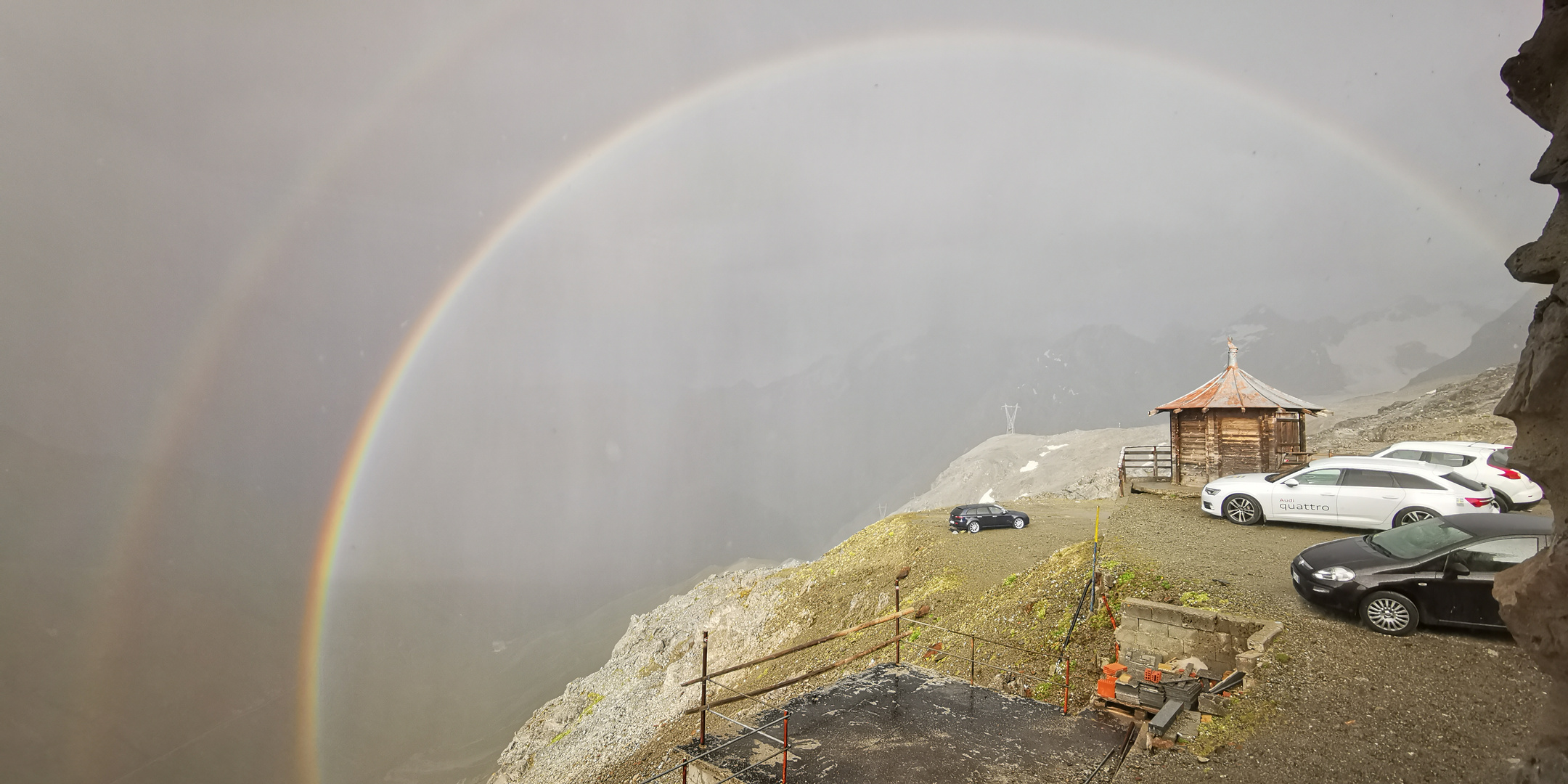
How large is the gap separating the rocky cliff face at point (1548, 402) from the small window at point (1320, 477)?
15.4 meters

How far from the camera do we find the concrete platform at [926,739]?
672 centimetres

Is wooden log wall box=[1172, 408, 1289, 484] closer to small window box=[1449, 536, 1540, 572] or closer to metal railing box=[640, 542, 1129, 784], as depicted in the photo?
metal railing box=[640, 542, 1129, 784]

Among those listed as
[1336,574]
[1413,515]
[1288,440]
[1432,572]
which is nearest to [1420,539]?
[1432,572]

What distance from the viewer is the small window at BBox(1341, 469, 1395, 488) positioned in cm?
1468

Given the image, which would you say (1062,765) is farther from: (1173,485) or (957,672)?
(1173,485)

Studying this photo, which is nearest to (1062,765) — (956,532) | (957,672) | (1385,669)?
(1385,669)

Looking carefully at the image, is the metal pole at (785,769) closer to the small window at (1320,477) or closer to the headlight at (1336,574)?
the headlight at (1336,574)

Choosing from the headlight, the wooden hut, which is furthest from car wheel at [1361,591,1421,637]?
the wooden hut

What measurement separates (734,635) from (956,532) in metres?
9.25

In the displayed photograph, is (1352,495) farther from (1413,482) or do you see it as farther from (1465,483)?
(1465,483)

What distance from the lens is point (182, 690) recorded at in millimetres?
78188

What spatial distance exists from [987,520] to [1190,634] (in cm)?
1424

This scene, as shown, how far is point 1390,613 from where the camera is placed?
8.59 meters

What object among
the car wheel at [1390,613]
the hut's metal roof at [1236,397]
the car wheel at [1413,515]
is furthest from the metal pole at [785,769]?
the hut's metal roof at [1236,397]
